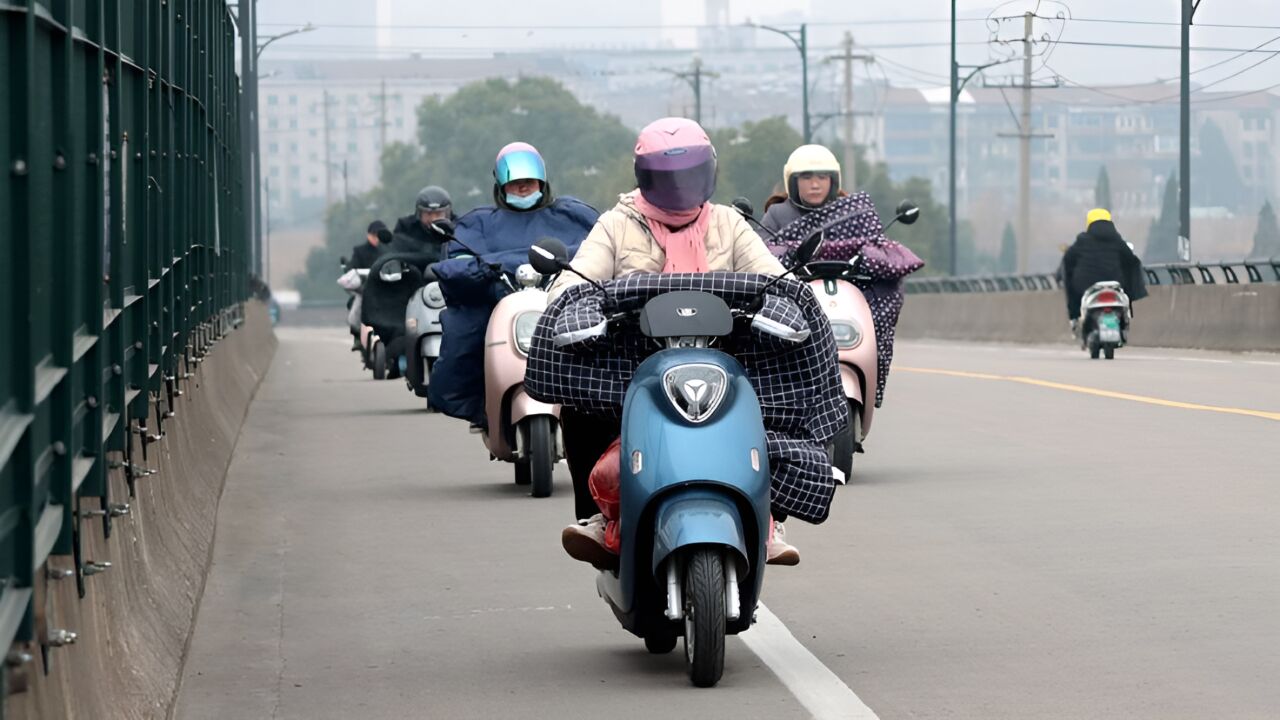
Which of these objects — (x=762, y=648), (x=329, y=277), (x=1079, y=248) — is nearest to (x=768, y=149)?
(x=329, y=277)

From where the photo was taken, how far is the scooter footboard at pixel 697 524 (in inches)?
289

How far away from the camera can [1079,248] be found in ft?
101

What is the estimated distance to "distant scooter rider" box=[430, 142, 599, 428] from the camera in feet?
48.0

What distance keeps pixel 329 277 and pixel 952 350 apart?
145m

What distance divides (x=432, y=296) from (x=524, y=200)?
7.63 metres

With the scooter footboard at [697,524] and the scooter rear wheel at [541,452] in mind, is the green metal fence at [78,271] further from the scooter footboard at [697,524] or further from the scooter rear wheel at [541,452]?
the scooter rear wheel at [541,452]

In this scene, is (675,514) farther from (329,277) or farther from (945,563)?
(329,277)

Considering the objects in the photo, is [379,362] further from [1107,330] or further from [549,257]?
[549,257]

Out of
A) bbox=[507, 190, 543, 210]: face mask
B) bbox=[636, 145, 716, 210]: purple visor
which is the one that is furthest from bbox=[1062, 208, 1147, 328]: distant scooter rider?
bbox=[636, 145, 716, 210]: purple visor

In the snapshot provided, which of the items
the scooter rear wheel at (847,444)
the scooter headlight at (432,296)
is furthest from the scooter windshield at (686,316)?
the scooter headlight at (432,296)

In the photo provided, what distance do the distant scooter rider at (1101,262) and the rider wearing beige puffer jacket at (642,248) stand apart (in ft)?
72.4

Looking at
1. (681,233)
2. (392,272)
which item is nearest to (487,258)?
(681,233)

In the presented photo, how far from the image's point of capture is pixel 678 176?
8594 mm

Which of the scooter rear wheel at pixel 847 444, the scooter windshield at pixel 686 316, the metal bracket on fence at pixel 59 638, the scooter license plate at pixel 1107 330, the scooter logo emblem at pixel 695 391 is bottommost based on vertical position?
the scooter license plate at pixel 1107 330
